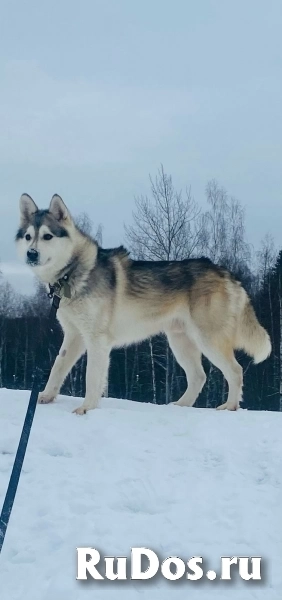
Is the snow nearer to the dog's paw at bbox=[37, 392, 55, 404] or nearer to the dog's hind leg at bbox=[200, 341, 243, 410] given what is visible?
the dog's paw at bbox=[37, 392, 55, 404]

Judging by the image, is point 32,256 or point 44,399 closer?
point 32,256

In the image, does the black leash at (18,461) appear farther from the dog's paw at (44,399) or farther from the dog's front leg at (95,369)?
the dog's paw at (44,399)

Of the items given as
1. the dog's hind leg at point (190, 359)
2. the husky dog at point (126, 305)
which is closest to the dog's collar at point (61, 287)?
the husky dog at point (126, 305)

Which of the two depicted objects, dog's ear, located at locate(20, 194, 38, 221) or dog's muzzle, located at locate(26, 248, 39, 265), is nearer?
dog's muzzle, located at locate(26, 248, 39, 265)

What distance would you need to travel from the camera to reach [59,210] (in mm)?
6137

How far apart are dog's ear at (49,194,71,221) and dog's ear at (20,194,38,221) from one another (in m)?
0.21

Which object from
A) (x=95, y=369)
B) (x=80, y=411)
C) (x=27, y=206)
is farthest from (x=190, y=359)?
(x=27, y=206)

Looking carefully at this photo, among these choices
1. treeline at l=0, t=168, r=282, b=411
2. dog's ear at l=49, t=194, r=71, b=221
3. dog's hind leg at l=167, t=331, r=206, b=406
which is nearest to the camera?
dog's ear at l=49, t=194, r=71, b=221

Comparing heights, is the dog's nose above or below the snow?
above

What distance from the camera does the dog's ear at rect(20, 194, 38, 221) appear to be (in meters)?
6.14

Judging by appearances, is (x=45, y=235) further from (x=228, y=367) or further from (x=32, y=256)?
(x=228, y=367)

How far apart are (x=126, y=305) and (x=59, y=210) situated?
Answer: 1.44 meters

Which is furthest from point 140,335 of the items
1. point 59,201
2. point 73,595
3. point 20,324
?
point 20,324

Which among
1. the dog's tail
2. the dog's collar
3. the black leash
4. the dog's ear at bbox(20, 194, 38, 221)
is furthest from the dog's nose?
the dog's tail
